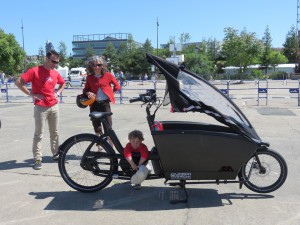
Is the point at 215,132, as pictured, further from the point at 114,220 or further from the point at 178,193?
the point at 114,220

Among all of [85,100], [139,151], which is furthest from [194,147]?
[85,100]

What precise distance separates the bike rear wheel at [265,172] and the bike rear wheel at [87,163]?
1696 mm

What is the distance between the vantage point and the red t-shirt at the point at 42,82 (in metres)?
5.89

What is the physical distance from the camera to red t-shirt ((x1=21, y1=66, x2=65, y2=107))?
19.3 feet

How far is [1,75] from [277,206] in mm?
43066

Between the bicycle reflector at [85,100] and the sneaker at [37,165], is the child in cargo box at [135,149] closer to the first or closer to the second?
the bicycle reflector at [85,100]

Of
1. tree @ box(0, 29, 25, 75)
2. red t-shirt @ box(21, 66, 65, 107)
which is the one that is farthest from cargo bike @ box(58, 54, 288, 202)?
tree @ box(0, 29, 25, 75)

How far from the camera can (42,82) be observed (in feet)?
19.5

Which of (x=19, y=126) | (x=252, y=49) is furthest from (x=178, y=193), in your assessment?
(x=252, y=49)

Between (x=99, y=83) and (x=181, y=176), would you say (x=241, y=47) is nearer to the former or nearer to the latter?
(x=99, y=83)

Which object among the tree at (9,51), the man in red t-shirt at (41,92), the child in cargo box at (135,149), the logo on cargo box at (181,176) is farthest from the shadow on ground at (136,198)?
the tree at (9,51)

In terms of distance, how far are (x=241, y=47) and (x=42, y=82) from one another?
131 feet

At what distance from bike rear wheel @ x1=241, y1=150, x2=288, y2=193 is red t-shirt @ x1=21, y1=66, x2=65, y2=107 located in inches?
129

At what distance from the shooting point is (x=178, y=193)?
476 centimetres
